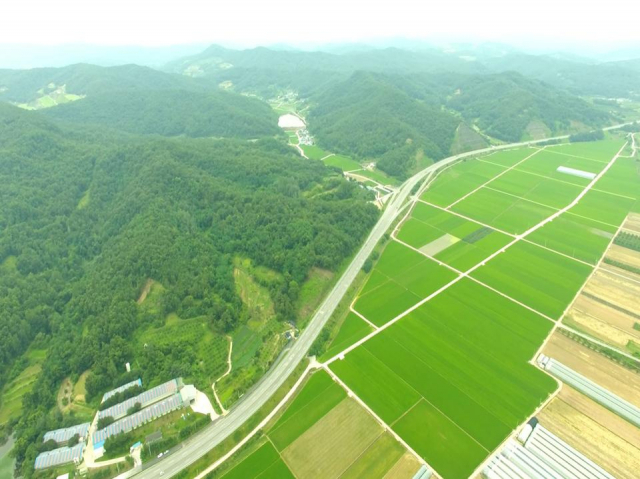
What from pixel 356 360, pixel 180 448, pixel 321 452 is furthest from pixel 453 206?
pixel 180 448

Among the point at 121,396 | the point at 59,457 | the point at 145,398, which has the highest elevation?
the point at 121,396

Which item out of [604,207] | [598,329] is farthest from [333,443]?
[604,207]

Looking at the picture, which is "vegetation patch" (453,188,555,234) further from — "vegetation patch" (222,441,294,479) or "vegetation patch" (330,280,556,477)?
"vegetation patch" (222,441,294,479)

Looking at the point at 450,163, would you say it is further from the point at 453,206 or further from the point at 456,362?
the point at 456,362

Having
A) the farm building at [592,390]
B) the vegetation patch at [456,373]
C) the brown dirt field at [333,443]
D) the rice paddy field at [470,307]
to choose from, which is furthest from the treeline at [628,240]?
the brown dirt field at [333,443]

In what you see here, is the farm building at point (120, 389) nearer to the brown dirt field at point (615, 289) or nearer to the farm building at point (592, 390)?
the farm building at point (592, 390)

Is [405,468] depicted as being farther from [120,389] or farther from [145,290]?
[145,290]

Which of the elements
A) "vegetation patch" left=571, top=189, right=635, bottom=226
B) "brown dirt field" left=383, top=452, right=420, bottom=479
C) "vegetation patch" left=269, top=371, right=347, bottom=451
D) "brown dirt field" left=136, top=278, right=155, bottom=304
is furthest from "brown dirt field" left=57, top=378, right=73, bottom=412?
"vegetation patch" left=571, top=189, right=635, bottom=226
